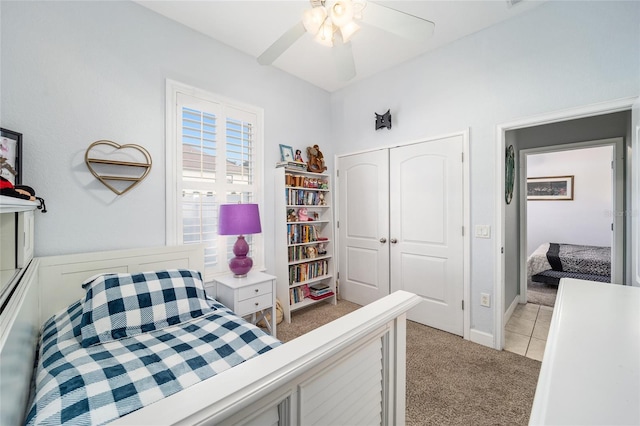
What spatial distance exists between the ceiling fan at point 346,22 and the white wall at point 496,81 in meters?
1.30

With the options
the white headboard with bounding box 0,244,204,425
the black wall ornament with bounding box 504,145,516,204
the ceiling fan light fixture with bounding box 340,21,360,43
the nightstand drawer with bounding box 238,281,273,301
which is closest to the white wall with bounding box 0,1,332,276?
the white headboard with bounding box 0,244,204,425

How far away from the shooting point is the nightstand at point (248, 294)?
2.29m

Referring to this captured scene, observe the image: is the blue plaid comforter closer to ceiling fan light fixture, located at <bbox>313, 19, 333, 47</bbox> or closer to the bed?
ceiling fan light fixture, located at <bbox>313, 19, 333, 47</bbox>

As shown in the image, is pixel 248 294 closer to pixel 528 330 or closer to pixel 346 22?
pixel 346 22

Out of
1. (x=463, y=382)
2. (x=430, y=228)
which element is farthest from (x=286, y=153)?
(x=463, y=382)

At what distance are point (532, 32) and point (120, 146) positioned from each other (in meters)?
3.38

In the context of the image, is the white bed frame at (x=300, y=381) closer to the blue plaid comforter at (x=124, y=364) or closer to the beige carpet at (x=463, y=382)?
the blue plaid comforter at (x=124, y=364)

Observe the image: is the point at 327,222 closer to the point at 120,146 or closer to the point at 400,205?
the point at 400,205

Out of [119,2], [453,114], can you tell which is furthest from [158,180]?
[453,114]

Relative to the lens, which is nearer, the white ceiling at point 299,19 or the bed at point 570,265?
the white ceiling at point 299,19

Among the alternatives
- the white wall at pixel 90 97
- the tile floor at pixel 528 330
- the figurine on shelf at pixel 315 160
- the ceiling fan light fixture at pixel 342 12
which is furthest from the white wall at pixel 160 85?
the ceiling fan light fixture at pixel 342 12

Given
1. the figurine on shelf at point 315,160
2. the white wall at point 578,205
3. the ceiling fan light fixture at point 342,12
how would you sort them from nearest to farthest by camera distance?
the ceiling fan light fixture at point 342,12 < the figurine on shelf at point 315,160 < the white wall at point 578,205

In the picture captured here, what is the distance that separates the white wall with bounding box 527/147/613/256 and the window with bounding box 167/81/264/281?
5.40 m

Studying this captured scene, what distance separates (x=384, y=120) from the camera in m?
3.12
